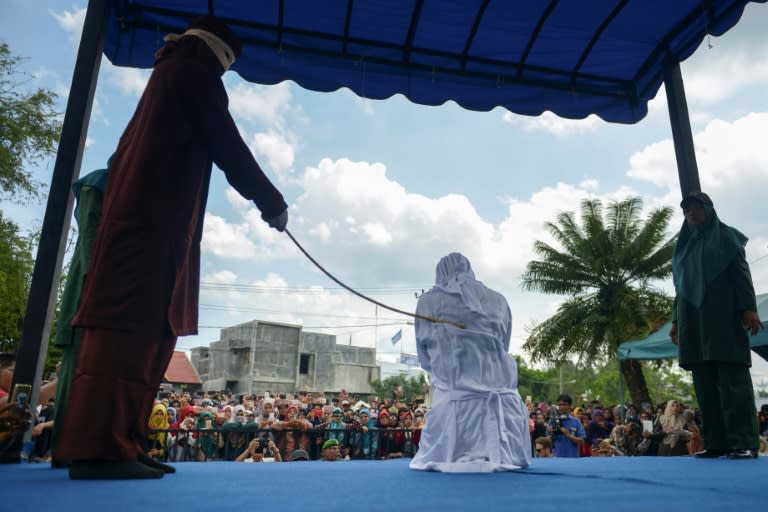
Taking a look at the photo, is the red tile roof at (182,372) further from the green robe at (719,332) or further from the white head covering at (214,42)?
the white head covering at (214,42)

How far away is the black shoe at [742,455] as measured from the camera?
3.91 m

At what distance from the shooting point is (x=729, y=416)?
4016 millimetres

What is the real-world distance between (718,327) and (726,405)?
0.54 m

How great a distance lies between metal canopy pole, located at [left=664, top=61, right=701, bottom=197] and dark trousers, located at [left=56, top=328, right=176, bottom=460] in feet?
14.6

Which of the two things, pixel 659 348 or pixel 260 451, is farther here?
pixel 659 348

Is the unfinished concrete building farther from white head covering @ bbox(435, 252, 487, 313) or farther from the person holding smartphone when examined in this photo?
white head covering @ bbox(435, 252, 487, 313)

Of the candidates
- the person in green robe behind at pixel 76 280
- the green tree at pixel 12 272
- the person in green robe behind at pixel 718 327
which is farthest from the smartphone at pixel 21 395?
the green tree at pixel 12 272

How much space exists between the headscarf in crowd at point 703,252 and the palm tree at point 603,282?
1582 centimetres

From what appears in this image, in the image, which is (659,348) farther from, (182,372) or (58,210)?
(182,372)

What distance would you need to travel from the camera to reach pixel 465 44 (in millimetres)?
5426

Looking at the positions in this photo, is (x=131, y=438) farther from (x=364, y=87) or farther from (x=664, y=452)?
(x=664, y=452)

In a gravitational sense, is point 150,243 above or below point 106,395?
above

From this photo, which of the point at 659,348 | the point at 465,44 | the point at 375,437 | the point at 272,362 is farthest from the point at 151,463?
the point at 272,362

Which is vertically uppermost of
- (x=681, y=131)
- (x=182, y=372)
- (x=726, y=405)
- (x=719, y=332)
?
(x=681, y=131)
